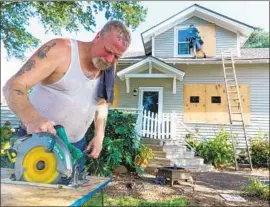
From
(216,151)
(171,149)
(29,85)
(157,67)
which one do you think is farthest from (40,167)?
(157,67)

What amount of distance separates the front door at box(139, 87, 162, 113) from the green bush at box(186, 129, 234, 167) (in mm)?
1286

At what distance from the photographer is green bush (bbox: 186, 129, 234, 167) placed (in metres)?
4.84

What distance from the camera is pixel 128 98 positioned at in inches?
236

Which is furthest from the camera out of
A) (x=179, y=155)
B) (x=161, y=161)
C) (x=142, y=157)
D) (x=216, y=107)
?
(x=216, y=107)

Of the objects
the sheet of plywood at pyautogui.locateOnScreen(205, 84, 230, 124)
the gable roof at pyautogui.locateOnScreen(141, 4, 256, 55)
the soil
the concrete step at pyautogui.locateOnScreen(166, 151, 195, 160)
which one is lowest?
the soil

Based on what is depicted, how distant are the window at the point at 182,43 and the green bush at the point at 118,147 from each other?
3.21 meters

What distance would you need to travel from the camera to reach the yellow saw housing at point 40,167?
0.49 m

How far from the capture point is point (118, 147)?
10.3 feet

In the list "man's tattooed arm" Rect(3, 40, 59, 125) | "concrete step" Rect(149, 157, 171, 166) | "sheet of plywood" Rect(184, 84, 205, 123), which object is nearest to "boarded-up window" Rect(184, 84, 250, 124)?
"sheet of plywood" Rect(184, 84, 205, 123)

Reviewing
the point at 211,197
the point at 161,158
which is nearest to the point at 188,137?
the point at 161,158

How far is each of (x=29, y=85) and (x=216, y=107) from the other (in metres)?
5.57

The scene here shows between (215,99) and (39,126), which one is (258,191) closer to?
(39,126)

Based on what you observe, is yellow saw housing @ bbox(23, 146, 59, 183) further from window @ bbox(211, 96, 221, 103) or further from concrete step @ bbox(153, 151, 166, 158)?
window @ bbox(211, 96, 221, 103)

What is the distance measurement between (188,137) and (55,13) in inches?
143
